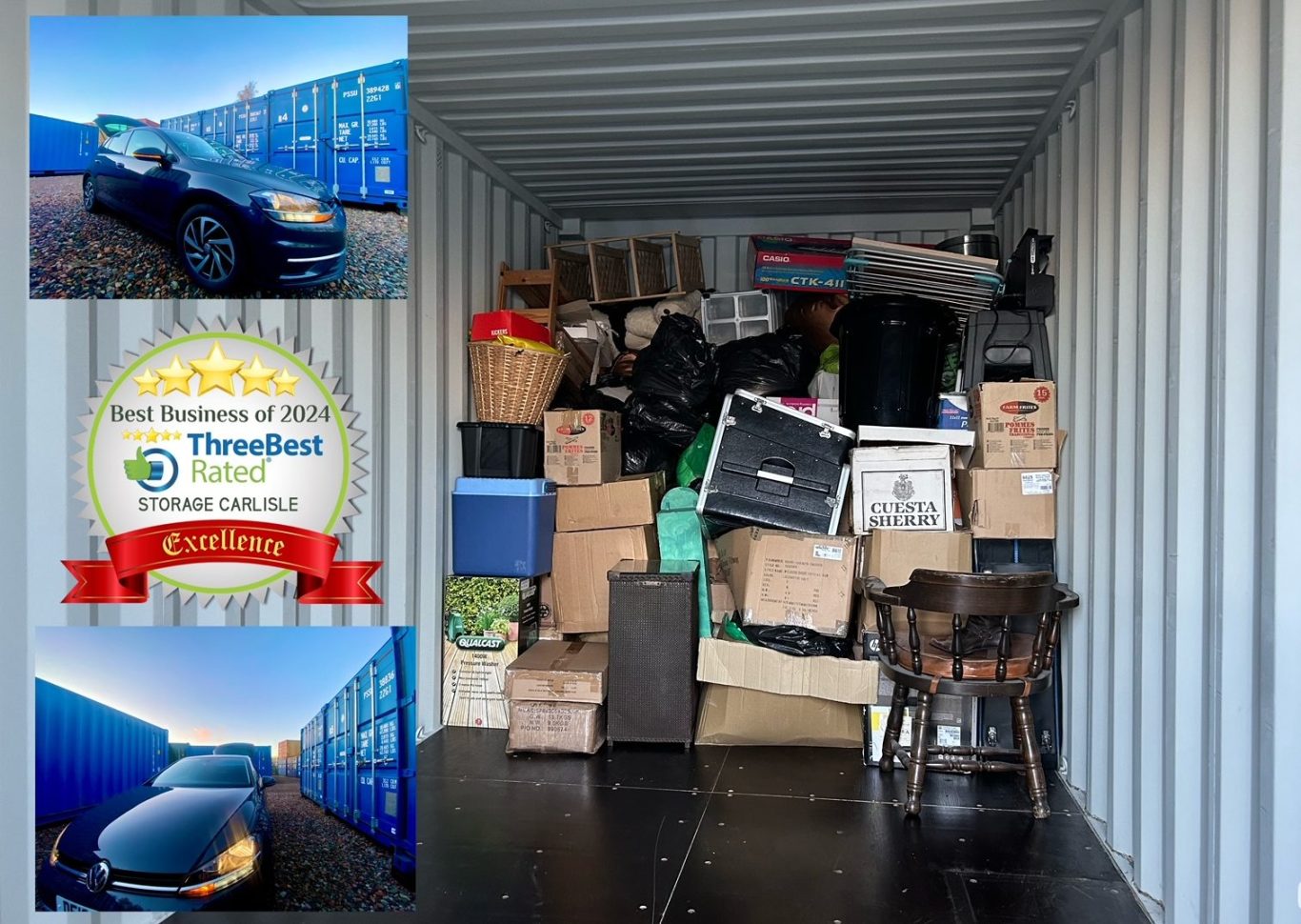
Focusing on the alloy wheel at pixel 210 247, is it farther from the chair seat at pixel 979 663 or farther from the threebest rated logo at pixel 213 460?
the chair seat at pixel 979 663

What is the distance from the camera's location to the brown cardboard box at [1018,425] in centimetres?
450

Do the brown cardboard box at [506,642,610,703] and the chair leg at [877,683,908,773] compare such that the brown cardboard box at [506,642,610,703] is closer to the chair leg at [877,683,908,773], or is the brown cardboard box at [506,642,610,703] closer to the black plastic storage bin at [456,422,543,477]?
the black plastic storage bin at [456,422,543,477]

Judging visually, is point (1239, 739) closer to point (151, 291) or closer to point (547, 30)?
point (151, 291)

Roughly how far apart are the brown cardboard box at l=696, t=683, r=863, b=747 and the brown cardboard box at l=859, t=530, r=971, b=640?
1.29 feet

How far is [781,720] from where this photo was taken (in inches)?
189

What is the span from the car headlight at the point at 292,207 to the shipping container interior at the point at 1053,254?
0.13 m

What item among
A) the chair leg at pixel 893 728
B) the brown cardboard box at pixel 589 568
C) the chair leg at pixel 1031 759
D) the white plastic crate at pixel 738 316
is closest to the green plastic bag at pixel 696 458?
the brown cardboard box at pixel 589 568

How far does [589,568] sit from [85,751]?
166 inches

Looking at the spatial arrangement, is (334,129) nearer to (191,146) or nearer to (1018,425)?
(191,146)

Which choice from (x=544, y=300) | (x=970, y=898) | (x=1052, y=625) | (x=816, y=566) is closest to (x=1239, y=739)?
(x=970, y=898)

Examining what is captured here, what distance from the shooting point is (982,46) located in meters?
4.30

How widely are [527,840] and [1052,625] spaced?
208 centimetres

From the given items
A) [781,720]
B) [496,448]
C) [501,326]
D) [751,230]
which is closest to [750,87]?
[501,326]

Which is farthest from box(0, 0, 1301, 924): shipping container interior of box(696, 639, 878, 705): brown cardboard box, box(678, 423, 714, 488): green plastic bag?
box(678, 423, 714, 488): green plastic bag
